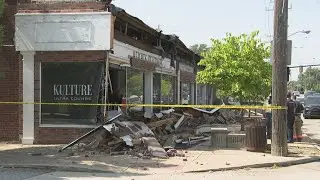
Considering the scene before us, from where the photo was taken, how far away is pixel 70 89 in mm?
16172

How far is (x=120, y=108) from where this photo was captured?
57.1 ft

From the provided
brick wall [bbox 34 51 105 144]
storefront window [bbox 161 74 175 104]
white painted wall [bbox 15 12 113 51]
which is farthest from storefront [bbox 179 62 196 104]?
white painted wall [bbox 15 12 113 51]

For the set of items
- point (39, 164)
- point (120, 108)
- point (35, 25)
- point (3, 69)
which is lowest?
point (39, 164)

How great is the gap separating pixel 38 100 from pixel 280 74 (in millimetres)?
7564

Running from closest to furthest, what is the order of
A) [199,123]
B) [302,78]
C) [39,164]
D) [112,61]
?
1. [39,164]
2. [112,61]
3. [199,123]
4. [302,78]

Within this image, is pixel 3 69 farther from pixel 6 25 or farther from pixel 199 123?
pixel 199 123

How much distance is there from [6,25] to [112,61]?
11.9ft

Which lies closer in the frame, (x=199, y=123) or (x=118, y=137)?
(x=118, y=137)

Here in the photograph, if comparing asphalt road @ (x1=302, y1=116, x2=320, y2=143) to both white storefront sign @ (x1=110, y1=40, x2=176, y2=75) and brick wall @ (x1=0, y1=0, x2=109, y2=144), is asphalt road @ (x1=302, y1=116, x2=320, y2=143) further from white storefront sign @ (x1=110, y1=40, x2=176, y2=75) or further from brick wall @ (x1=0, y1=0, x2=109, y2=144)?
brick wall @ (x1=0, y1=0, x2=109, y2=144)

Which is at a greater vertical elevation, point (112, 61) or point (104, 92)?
point (112, 61)

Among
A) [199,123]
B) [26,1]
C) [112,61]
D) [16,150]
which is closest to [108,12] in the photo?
[112,61]

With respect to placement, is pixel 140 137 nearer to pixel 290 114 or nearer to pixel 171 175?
pixel 171 175

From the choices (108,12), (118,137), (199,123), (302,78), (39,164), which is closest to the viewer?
(39,164)

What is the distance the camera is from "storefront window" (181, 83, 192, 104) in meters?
30.7
